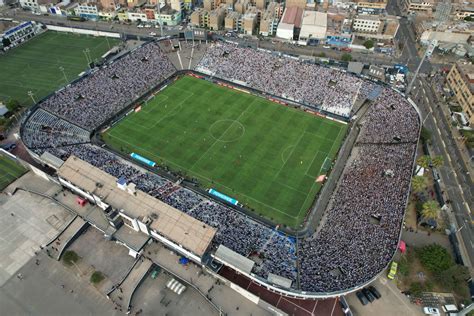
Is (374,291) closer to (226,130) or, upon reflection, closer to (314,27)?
(226,130)

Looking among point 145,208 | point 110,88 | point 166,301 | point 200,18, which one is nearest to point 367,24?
point 200,18

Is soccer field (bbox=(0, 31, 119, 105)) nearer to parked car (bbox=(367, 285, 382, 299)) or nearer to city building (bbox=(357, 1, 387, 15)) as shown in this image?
parked car (bbox=(367, 285, 382, 299))

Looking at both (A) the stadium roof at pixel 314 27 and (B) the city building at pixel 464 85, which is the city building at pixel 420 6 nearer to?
(A) the stadium roof at pixel 314 27

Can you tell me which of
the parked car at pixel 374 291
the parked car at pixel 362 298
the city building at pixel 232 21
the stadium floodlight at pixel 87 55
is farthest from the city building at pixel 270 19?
the parked car at pixel 362 298

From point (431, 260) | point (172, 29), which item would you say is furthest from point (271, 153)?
point (172, 29)

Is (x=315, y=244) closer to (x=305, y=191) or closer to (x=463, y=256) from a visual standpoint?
(x=305, y=191)
